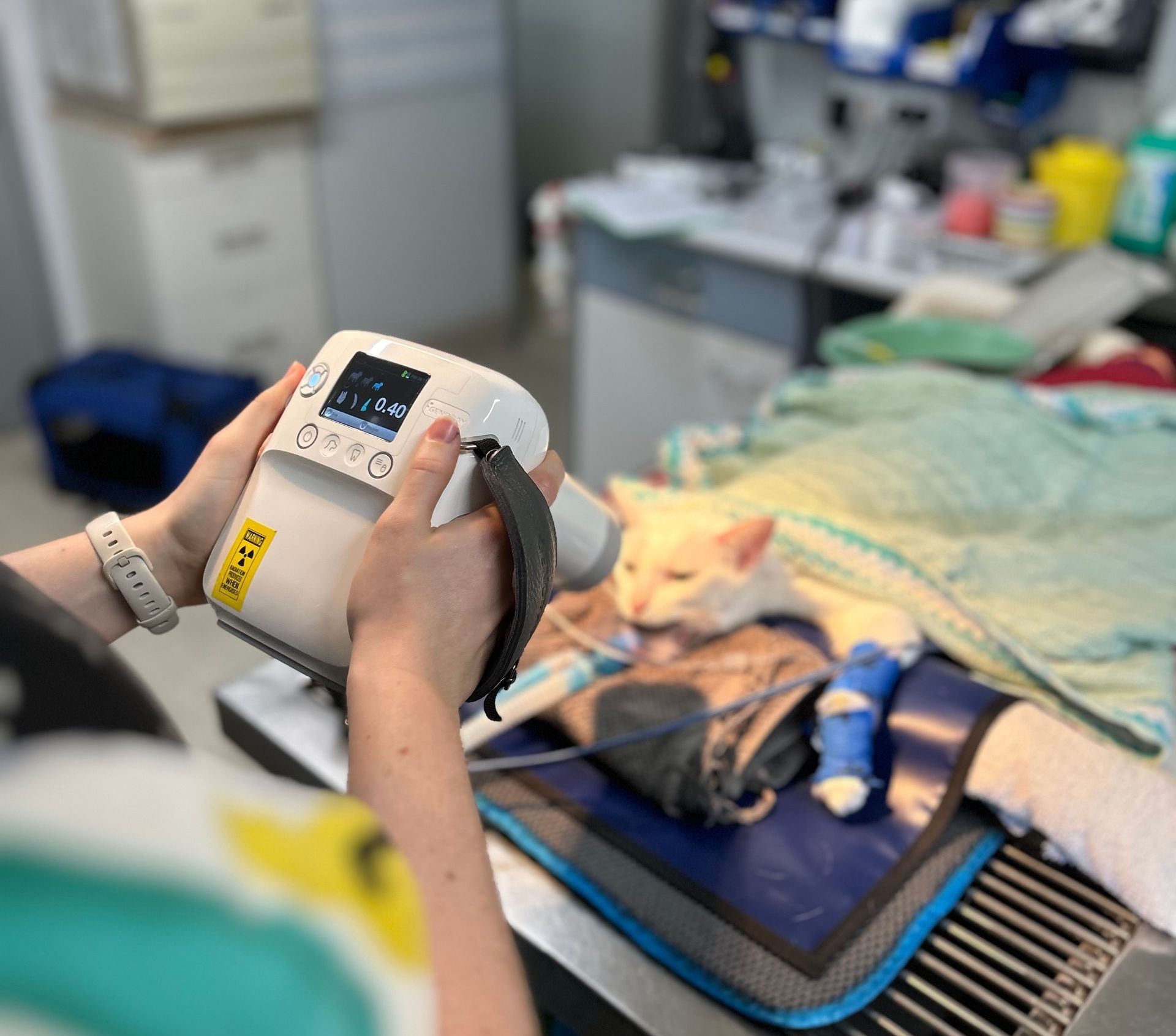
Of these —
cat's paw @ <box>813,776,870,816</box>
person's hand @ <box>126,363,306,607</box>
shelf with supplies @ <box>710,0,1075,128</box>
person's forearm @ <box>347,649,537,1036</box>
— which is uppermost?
shelf with supplies @ <box>710,0,1075,128</box>

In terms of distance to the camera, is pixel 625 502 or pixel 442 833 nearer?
pixel 442 833

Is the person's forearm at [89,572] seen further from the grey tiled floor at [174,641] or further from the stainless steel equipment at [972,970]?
the stainless steel equipment at [972,970]

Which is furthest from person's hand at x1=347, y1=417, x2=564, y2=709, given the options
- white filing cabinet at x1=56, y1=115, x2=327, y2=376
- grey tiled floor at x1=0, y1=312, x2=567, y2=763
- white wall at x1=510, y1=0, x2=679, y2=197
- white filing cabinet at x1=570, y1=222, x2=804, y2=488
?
white wall at x1=510, y1=0, x2=679, y2=197

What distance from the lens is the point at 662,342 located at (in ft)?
7.26

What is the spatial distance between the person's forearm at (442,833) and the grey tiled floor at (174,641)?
83 millimetres

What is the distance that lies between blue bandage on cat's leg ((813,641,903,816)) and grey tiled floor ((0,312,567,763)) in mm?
308

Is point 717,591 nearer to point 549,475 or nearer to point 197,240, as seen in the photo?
point 549,475

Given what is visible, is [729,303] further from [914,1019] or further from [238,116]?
[914,1019]

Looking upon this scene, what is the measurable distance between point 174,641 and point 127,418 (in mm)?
1688

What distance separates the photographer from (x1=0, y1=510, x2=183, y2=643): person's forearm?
0.57m

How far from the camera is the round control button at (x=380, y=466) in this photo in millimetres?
554

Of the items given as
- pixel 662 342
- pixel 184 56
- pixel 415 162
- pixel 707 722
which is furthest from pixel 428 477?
pixel 415 162

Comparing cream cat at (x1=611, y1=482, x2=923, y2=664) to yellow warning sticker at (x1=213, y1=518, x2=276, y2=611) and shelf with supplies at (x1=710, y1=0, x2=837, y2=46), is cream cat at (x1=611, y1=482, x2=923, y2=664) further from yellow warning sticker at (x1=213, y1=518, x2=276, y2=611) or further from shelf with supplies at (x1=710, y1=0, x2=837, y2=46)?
shelf with supplies at (x1=710, y1=0, x2=837, y2=46)

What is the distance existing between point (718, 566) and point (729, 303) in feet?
4.27
